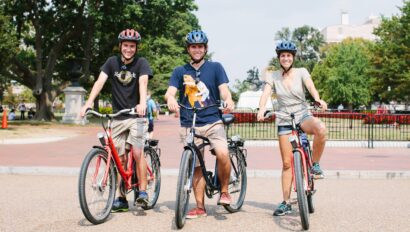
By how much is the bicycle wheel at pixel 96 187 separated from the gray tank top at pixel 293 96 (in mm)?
1982

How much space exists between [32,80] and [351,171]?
30176 mm

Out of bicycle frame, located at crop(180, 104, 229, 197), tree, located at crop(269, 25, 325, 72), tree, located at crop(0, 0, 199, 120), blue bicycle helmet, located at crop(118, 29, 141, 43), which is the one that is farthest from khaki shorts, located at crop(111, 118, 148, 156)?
tree, located at crop(269, 25, 325, 72)

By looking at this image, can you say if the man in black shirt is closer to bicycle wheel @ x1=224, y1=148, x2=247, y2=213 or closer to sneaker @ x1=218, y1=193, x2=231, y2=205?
sneaker @ x1=218, y1=193, x2=231, y2=205

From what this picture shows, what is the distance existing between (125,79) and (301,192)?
235 cm

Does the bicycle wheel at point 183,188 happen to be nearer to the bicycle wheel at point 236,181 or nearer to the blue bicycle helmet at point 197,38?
the bicycle wheel at point 236,181

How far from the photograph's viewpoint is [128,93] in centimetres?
609

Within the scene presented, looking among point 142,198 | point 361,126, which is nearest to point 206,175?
point 142,198

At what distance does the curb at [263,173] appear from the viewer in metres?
10.1

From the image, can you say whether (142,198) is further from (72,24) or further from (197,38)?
(72,24)

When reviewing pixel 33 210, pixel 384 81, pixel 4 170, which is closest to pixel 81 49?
pixel 384 81

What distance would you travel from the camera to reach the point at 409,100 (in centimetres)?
5597

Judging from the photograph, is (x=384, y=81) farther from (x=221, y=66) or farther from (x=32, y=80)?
(x=221, y=66)

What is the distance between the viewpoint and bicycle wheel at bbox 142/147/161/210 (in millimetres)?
6469

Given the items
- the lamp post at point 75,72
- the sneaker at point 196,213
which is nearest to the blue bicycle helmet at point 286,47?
the sneaker at point 196,213
